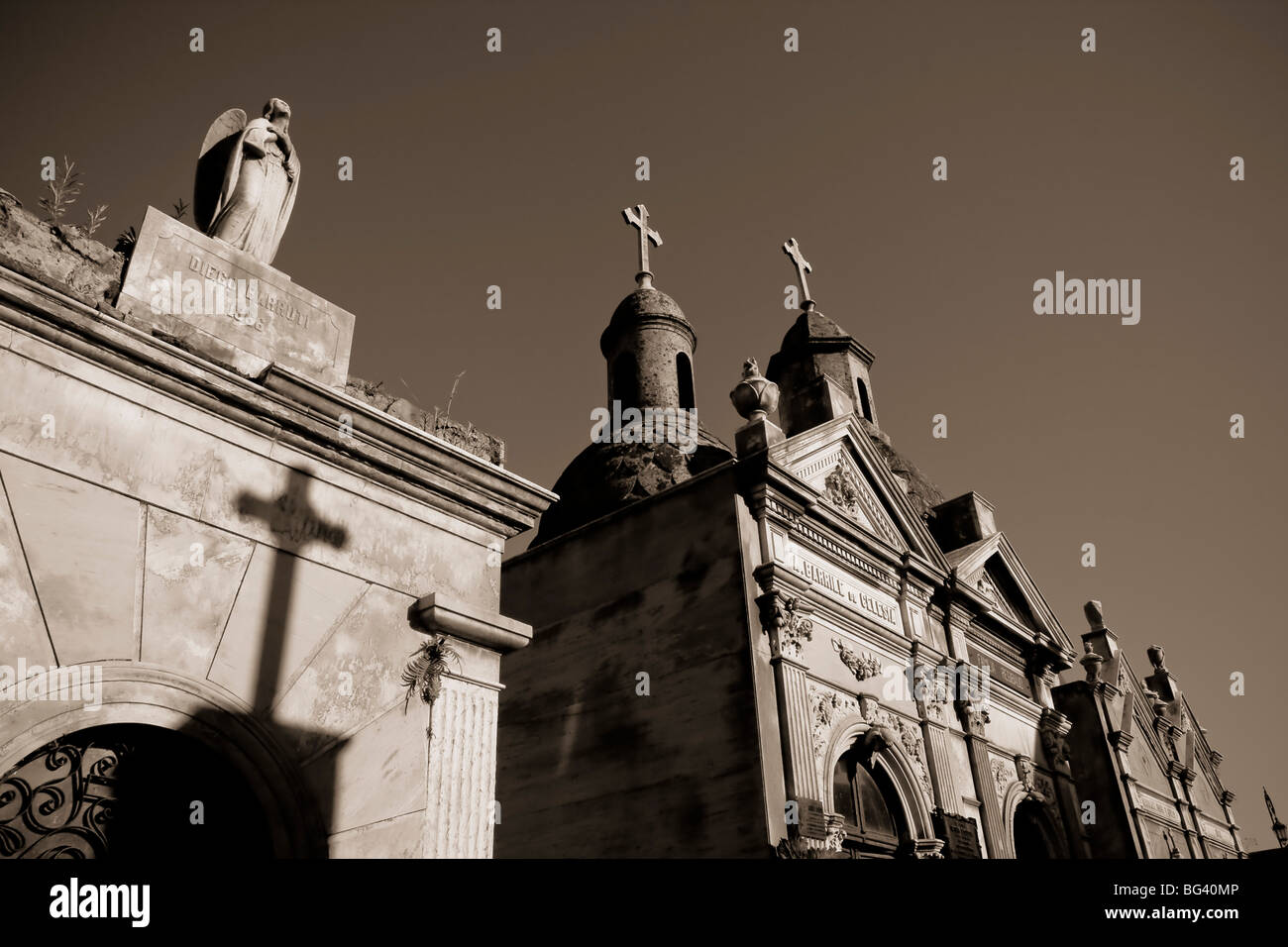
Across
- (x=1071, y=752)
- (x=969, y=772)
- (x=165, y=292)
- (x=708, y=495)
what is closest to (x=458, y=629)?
(x=165, y=292)

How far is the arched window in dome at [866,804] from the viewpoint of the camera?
10.2m

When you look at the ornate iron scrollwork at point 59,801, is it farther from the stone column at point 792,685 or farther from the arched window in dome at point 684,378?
the arched window in dome at point 684,378

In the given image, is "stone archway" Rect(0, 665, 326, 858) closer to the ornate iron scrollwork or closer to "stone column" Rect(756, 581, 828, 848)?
the ornate iron scrollwork

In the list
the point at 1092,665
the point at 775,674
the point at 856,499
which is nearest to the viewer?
the point at 775,674

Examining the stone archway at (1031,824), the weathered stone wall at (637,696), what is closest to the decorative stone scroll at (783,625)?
the weathered stone wall at (637,696)

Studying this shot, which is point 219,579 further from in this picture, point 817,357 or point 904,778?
point 817,357

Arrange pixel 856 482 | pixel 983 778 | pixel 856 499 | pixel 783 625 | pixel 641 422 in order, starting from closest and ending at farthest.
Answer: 1. pixel 783 625
2. pixel 983 778
3. pixel 856 499
4. pixel 856 482
5. pixel 641 422

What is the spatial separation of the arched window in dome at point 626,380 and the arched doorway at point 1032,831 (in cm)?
866

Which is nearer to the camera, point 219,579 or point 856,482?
point 219,579

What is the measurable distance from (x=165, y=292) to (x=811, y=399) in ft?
34.6

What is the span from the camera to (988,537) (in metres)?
16.0

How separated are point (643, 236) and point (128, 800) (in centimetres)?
1493

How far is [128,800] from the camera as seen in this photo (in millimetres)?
4230

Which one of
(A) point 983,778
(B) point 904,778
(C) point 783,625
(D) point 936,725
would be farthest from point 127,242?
(A) point 983,778
